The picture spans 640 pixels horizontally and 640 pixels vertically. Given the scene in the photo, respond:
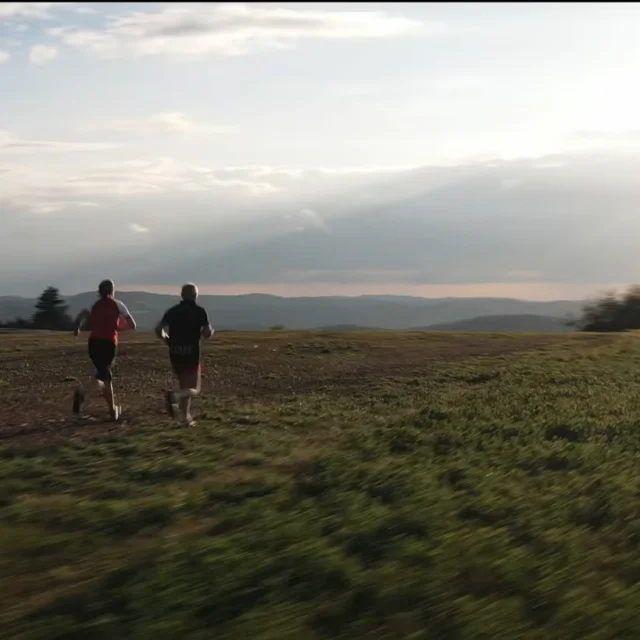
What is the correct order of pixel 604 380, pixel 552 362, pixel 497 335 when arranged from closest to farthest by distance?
pixel 604 380 < pixel 552 362 < pixel 497 335

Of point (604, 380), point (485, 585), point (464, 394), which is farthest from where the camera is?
point (604, 380)

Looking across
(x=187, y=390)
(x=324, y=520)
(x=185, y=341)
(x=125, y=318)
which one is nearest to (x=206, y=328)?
(x=185, y=341)

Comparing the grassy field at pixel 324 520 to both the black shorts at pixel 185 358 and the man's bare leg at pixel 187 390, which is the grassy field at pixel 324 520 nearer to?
the man's bare leg at pixel 187 390

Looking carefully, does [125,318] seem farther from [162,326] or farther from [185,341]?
[185,341]

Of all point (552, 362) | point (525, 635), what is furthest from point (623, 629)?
point (552, 362)

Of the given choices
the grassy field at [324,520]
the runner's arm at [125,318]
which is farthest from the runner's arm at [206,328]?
the grassy field at [324,520]

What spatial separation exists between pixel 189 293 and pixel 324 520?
217 inches

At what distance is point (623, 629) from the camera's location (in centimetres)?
557

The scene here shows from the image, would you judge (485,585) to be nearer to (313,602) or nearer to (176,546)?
(313,602)

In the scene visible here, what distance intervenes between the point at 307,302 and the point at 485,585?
229 feet

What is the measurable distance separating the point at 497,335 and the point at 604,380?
13.3 m

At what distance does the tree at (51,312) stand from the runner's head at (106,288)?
41.3 m

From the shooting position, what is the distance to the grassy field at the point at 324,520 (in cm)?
545

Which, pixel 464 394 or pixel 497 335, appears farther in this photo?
pixel 497 335
